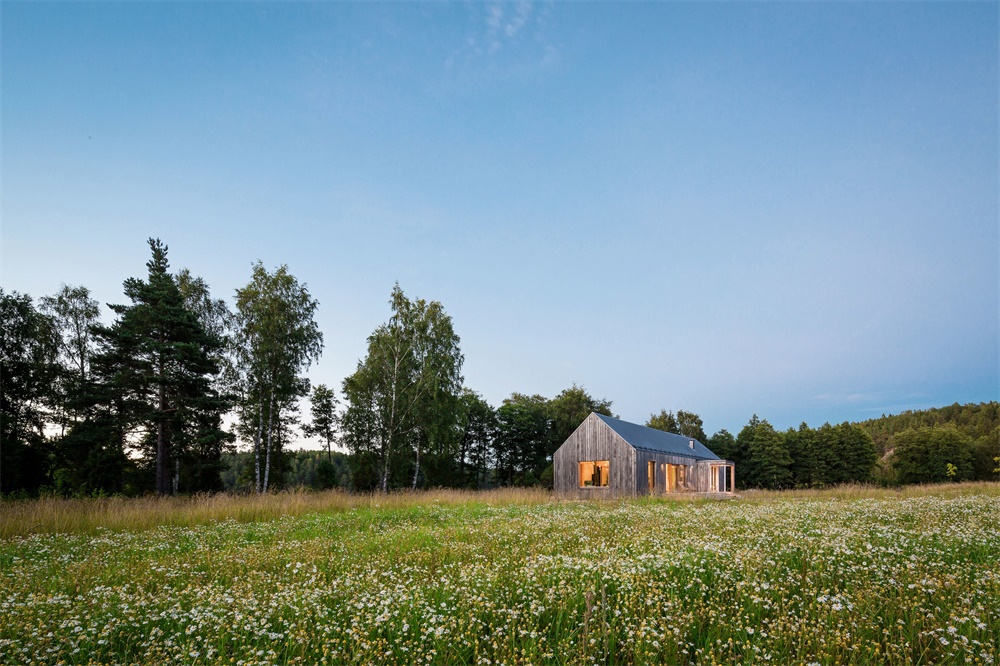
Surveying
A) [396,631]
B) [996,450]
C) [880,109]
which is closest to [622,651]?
[396,631]

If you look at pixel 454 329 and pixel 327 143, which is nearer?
pixel 327 143

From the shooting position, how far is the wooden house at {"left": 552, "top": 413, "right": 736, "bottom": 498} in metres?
31.9

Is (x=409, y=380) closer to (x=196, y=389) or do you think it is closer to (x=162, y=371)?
(x=196, y=389)

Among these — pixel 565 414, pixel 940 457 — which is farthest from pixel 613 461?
pixel 940 457

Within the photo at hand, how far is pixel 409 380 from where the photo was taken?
114 feet

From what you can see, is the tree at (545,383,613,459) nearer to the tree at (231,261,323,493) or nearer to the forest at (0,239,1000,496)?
the forest at (0,239,1000,496)

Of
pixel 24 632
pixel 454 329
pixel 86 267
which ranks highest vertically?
pixel 86 267

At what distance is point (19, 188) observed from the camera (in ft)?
51.3

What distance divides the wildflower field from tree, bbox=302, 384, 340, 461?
4600cm

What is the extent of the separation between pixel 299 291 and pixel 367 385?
927 cm

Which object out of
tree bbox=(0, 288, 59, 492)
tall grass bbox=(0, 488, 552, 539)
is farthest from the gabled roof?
tree bbox=(0, 288, 59, 492)

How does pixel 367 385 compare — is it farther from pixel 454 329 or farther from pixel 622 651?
pixel 622 651

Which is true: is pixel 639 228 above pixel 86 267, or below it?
above

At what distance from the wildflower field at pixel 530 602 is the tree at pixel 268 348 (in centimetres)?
2191
